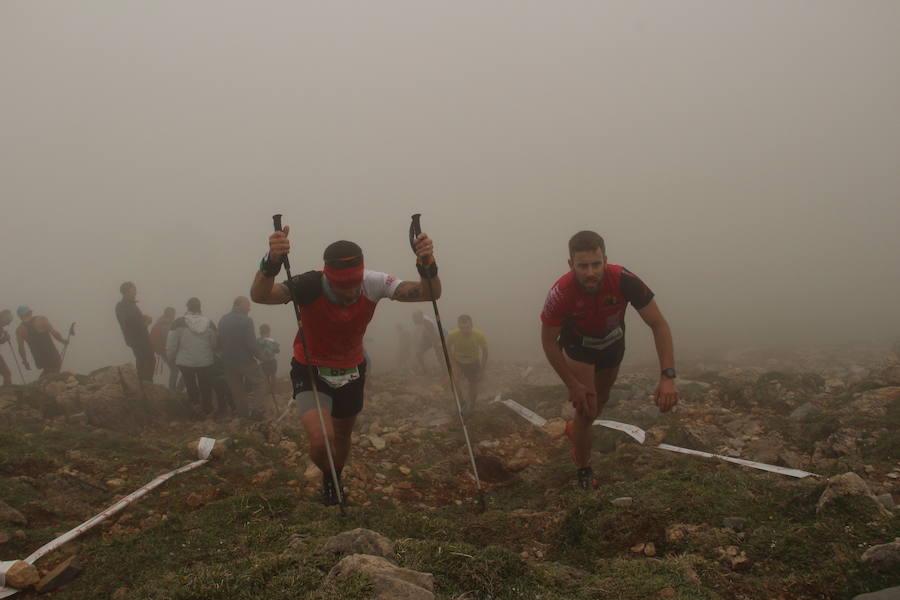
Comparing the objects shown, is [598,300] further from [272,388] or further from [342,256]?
[272,388]

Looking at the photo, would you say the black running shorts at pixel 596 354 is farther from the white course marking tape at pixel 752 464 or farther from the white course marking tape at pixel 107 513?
the white course marking tape at pixel 107 513

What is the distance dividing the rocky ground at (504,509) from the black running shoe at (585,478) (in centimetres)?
26

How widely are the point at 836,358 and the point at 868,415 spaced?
1321cm

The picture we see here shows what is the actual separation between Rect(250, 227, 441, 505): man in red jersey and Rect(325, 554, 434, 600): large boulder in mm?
2289

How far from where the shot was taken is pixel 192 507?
6.14m

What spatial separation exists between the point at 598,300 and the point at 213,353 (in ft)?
33.7

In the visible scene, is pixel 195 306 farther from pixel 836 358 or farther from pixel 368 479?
pixel 836 358

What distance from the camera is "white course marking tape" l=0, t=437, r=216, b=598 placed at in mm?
4376

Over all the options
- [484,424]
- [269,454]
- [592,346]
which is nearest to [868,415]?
[592,346]

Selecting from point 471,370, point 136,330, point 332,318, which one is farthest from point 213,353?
point 332,318

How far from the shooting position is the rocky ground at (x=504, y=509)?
3.77 m

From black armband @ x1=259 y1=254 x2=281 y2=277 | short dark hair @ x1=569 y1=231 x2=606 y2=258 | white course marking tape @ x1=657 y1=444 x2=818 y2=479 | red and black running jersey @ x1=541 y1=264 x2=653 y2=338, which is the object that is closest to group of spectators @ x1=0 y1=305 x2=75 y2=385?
black armband @ x1=259 y1=254 x2=281 y2=277

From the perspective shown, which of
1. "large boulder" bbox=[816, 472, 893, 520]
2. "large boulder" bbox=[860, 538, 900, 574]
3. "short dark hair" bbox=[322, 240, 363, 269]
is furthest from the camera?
"short dark hair" bbox=[322, 240, 363, 269]

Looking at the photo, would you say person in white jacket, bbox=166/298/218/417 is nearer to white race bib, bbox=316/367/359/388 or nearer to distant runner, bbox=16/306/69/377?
distant runner, bbox=16/306/69/377
